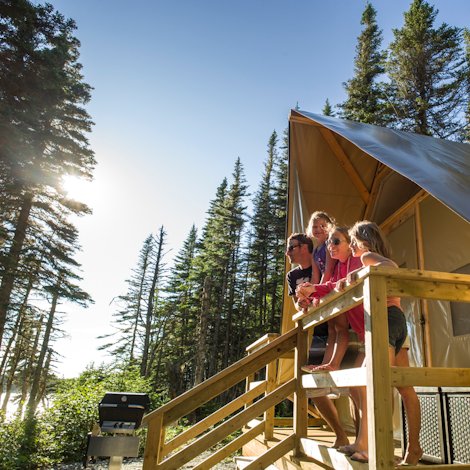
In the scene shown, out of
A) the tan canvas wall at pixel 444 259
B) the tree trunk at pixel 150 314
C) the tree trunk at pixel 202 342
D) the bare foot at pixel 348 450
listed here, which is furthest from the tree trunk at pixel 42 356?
→ the bare foot at pixel 348 450

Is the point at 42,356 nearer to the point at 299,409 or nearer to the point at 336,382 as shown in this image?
the point at 299,409

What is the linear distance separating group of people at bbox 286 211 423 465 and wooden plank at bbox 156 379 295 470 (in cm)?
35

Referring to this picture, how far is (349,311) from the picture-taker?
2801mm

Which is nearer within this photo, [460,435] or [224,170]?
[460,435]

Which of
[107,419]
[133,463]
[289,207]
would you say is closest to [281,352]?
[107,419]

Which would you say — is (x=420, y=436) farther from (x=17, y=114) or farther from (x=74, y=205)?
(x=74, y=205)

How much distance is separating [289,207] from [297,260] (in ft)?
6.42

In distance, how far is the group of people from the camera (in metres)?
2.34

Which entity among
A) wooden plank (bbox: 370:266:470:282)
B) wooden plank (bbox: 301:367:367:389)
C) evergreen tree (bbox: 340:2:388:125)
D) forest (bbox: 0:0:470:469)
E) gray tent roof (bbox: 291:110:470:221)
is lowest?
wooden plank (bbox: 301:367:367:389)

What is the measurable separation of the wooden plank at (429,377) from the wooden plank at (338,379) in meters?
0.17

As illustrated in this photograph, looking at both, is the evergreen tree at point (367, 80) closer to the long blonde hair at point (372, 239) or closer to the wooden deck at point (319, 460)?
the long blonde hair at point (372, 239)

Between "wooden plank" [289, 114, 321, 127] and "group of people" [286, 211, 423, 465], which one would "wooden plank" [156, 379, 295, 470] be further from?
"wooden plank" [289, 114, 321, 127]

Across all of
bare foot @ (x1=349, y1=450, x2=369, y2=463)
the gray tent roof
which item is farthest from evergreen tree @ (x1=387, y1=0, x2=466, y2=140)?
bare foot @ (x1=349, y1=450, x2=369, y2=463)

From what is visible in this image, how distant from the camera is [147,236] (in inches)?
1473
